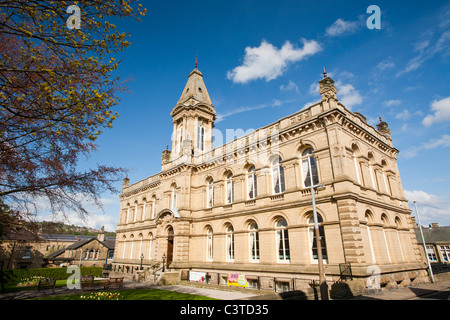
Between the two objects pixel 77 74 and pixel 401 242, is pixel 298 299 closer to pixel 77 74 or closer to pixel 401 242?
pixel 77 74

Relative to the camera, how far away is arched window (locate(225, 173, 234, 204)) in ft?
77.8

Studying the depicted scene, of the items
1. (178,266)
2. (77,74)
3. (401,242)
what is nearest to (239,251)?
(178,266)

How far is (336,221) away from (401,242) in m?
9.08

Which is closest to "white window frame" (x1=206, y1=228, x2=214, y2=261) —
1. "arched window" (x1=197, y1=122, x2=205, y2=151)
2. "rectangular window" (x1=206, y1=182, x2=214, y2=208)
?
"rectangular window" (x1=206, y1=182, x2=214, y2=208)

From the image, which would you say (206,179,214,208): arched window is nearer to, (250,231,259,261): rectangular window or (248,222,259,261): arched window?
(248,222,259,261): arched window

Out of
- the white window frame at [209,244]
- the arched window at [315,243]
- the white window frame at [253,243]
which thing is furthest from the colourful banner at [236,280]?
the arched window at [315,243]

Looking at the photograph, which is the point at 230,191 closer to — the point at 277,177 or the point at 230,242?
the point at 230,242

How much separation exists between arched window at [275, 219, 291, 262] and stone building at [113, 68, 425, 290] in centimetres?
7

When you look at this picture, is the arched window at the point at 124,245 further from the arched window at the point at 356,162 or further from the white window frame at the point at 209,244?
the arched window at the point at 356,162

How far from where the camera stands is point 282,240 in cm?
1861

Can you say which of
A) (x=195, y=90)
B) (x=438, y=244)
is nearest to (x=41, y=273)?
(x=195, y=90)

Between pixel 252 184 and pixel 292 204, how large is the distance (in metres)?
4.93

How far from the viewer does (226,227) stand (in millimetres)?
23062

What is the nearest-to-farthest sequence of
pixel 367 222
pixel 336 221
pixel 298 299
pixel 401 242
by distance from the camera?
pixel 298 299 → pixel 336 221 → pixel 367 222 → pixel 401 242
